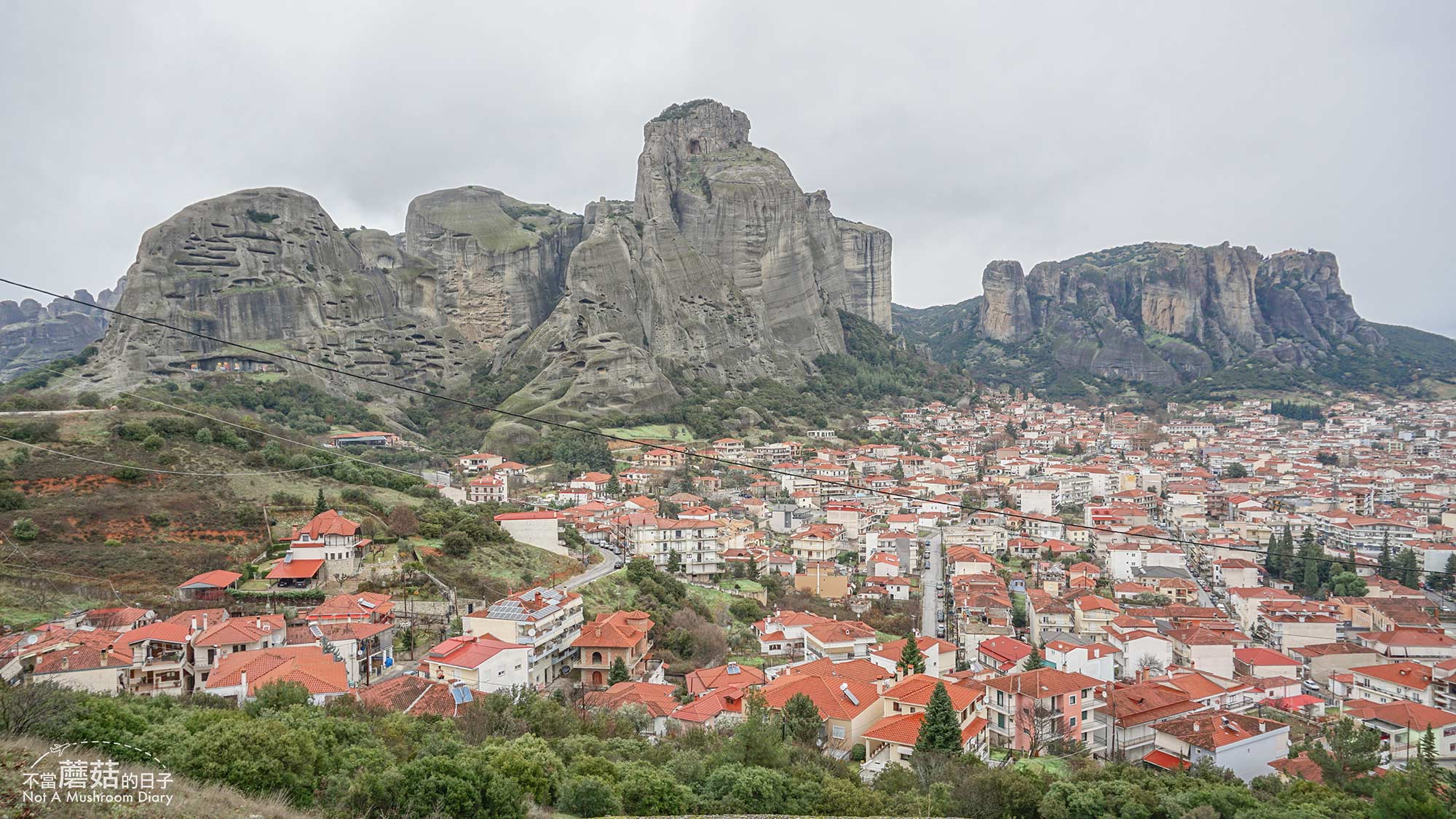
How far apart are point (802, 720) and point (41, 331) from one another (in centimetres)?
10032

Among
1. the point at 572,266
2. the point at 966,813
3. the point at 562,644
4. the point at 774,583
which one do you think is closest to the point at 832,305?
the point at 572,266

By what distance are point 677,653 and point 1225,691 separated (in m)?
11.0

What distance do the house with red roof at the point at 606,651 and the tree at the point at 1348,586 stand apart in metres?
22.6

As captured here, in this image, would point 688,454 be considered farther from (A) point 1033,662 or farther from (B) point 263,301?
(B) point 263,301

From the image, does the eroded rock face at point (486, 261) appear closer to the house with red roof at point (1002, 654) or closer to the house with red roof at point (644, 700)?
the house with red roof at point (1002, 654)

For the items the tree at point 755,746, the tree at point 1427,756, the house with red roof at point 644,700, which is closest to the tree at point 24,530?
the house with red roof at point 644,700

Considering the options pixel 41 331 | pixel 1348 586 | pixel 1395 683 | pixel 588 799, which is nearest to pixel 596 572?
pixel 588 799

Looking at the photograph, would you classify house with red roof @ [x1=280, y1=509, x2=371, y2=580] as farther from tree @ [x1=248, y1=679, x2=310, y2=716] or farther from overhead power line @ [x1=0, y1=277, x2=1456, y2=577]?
tree @ [x1=248, y1=679, x2=310, y2=716]

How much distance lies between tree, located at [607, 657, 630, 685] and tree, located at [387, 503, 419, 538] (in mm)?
7651

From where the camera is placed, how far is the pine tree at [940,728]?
44.0ft

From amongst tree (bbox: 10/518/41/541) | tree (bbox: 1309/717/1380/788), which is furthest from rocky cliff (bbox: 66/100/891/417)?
tree (bbox: 1309/717/1380/788)

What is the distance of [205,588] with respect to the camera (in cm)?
1822

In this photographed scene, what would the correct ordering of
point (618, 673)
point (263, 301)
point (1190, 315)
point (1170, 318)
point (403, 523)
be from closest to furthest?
point (618, 673), point (403, 523), point (263, 301), point (1190, 315), point (1170, 318)

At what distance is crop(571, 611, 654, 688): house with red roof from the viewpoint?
17922mm
